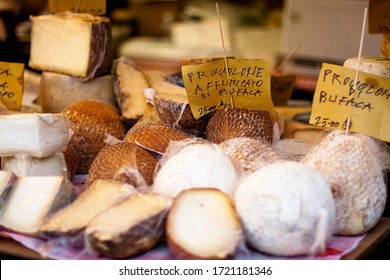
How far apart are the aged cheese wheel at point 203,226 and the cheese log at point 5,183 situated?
1.48ft

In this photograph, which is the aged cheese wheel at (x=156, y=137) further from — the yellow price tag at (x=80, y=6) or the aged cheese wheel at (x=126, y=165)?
the yellow price tag at (x=80, y=6)

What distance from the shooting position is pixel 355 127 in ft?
5.20

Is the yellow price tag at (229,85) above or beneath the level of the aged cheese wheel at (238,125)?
above

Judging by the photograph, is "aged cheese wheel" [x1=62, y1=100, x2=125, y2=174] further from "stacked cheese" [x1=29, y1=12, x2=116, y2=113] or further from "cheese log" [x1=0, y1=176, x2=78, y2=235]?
"cheese log" [x1=0, y1=176, x2=78, y2=235]

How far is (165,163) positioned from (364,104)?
0.56 metres

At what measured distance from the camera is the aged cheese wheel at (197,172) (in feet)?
4.68

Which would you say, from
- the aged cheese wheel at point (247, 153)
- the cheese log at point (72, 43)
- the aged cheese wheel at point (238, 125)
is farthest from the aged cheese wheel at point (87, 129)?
the aged cheese wheel at point (247, 153)

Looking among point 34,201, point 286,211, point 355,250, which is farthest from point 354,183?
point 34,201

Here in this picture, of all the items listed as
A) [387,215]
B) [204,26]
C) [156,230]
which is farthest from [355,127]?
[204,26]

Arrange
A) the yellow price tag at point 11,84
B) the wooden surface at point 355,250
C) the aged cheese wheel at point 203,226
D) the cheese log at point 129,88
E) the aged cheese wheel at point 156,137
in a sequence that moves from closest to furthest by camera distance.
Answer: the aged cheese wheel at point 203,226 → the wooden surface at point 355,250 → the aged cheese wheel at point 156,137 → the yellow price tag at point 11,84 → the cheese log at point 129,88

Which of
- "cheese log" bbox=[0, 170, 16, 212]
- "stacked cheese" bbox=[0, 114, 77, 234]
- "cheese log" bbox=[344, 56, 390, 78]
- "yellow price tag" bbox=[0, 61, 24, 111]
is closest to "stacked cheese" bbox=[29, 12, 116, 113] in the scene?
"yellow price tag" bbox=[0, 61, 24, 111]

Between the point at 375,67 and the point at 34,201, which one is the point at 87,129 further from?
the point at 375,67

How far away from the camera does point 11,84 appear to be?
1.97m

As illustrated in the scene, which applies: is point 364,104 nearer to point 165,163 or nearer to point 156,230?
point 165,163
